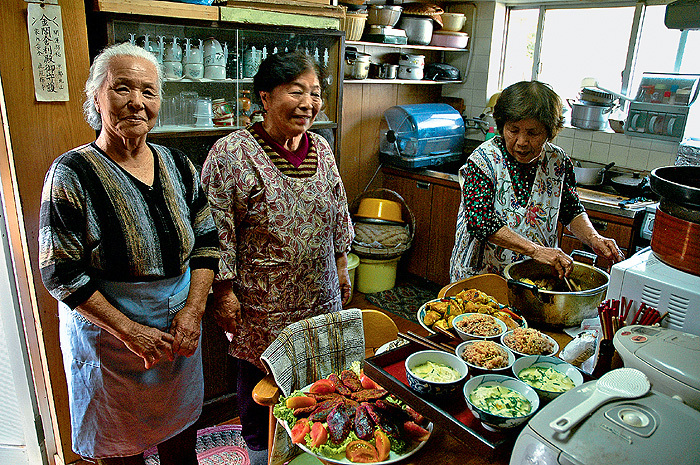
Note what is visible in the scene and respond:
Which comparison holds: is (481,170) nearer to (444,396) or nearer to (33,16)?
(444,396)

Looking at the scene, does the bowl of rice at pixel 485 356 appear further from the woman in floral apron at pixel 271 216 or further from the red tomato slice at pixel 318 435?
the woman in floral apron at pixel 271 216

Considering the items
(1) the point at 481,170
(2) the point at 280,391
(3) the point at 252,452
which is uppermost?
(1) the point at 481,170

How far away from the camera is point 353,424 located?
1256 millimetres

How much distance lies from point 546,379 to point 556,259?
667 millimetres

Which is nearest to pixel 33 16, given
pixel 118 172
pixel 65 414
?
pixel 118 172

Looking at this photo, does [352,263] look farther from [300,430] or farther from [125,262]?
[300,430]

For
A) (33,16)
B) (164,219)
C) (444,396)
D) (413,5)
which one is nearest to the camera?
(444,396)

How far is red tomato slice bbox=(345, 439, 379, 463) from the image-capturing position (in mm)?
1168

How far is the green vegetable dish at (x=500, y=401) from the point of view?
3.54 ft

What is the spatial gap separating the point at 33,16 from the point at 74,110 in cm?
34

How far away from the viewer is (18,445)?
2281mm

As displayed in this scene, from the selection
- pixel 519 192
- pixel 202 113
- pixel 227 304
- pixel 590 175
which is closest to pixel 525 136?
pixel 519 192

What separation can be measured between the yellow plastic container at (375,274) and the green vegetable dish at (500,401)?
2.89 metres

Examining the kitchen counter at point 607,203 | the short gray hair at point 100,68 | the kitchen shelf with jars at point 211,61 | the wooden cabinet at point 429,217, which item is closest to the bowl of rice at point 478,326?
the short gray hair at point 100,68
